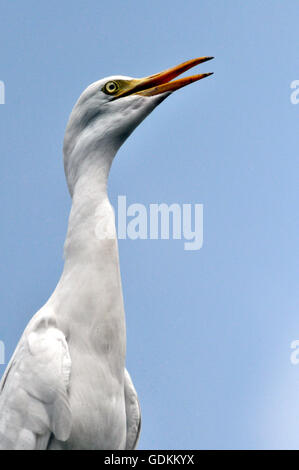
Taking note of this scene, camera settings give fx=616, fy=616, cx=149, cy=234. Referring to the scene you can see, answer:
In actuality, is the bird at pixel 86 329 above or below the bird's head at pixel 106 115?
below

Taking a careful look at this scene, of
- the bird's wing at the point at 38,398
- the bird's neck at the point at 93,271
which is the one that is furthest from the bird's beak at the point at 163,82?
the bird's wing at the point at 38,398

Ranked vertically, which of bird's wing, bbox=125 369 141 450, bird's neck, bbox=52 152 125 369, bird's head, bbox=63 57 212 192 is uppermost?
bird's head, bbox=63 57 212 192

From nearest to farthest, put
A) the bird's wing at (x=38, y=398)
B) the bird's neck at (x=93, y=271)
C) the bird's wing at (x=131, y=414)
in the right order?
the bird's wing at (x=38, y=398) → the bird's neck at (x=93, y=271) → the bird's wing at (x=131, y=414)

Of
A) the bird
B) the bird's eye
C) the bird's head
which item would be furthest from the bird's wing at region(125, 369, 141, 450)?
the bird's eye

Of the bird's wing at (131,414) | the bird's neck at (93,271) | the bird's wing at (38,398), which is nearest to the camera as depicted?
the bird's wing at (38,398)

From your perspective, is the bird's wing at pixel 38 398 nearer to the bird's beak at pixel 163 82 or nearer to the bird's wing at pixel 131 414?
the bird's wing at pixel 131 414

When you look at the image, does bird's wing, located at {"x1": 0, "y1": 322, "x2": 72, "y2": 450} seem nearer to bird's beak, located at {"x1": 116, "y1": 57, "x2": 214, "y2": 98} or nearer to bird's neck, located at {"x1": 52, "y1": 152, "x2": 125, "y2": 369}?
bird's neck, located at {"x1": 52, "y1": 152, "x2": 125, "y2": 369}

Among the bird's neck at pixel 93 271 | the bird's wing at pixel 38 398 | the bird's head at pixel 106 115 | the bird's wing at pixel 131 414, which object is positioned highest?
the bird's head at pixel 106 115

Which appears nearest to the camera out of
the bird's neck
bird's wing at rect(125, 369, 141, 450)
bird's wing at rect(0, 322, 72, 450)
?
bird's wing at rect(0, 322, 72, 450)

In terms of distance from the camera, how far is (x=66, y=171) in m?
2.06

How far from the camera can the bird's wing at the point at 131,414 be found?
1978mm

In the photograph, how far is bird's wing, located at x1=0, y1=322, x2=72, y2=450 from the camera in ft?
5.45
